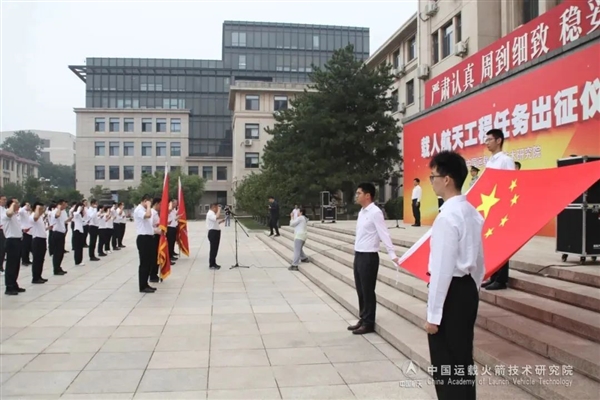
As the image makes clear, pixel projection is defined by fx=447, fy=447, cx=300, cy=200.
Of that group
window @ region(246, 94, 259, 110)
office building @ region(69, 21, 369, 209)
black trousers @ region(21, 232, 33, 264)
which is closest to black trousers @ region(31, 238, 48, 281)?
black trousers @ region(21, 232, 33, 264)

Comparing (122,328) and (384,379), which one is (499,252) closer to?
(384,379)

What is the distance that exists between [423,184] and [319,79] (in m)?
11.0

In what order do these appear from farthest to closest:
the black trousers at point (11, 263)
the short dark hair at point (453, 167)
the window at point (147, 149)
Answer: the window at point (147, 149) → the black trousers at point (11, 263) → the short dark hair at point (453, 167)

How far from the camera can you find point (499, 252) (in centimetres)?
338

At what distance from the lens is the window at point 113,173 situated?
61.9 meters

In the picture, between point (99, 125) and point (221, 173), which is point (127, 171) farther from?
point (221, 173)

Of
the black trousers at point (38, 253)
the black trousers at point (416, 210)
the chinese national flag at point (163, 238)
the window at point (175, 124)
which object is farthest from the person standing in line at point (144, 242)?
the window at point (175, 124)

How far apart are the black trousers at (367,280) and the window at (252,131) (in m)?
50.3

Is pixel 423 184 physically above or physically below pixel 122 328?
above

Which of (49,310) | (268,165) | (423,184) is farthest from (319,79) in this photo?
(49,310)

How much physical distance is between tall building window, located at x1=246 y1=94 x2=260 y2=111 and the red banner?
4254cm

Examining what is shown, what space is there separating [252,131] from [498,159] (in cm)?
5099

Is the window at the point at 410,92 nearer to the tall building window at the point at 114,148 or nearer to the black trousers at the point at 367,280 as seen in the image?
the black trousers at the point at 367,280

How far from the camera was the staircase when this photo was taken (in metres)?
3.26
